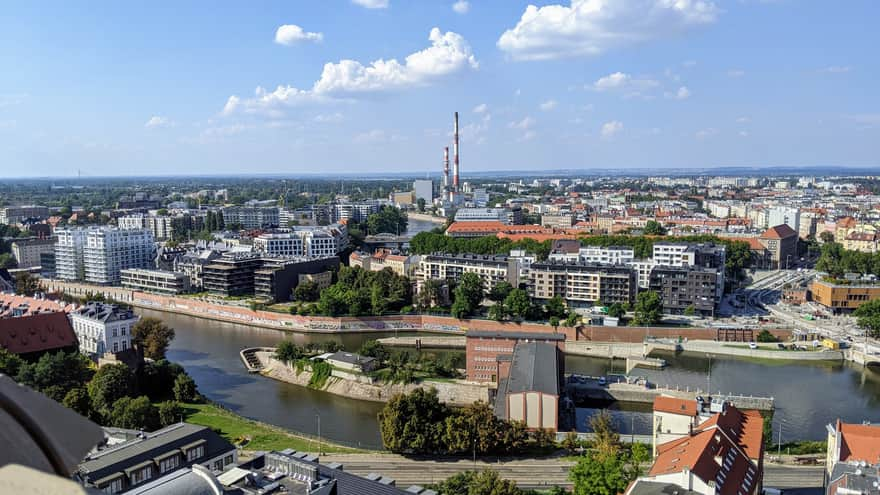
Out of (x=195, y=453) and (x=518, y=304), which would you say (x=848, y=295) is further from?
(x=195, y=453)

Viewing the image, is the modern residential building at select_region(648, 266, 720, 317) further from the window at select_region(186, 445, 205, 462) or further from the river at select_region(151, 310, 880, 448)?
the window at select_region(186, 445, 205, 462)

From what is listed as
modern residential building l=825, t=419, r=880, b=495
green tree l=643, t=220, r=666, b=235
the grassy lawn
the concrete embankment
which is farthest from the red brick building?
green tree l=643, t=220, r=666, b=235

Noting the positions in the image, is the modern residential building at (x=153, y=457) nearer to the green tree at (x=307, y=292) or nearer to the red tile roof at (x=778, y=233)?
the green tree at (x=307, y=292)

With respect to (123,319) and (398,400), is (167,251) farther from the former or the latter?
(398,400)

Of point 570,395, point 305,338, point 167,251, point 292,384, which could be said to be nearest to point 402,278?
point 305,338

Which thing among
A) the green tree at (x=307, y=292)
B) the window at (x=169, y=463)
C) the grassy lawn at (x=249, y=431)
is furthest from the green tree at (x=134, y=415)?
the green tree at (x=307, y=292)

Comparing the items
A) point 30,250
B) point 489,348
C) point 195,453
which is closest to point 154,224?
point 30,250
